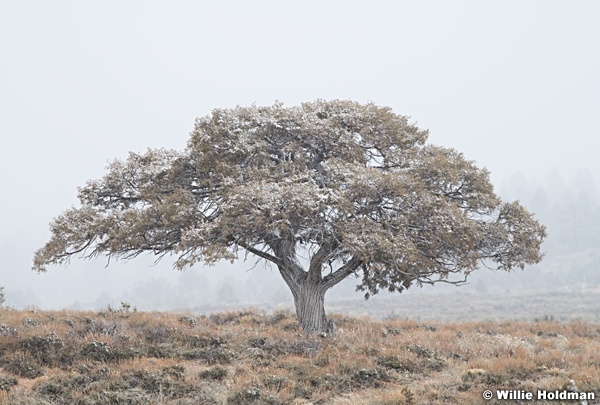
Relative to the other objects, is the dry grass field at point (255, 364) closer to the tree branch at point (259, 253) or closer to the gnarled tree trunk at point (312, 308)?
the gnarled tree trunk at point (312, 308)

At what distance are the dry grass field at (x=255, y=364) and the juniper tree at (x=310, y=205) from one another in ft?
6.53

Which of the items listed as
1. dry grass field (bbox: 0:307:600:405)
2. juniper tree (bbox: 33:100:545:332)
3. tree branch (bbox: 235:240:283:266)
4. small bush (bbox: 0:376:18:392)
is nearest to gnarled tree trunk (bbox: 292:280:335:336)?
juniper tree (bbox: 33:100:545:332)

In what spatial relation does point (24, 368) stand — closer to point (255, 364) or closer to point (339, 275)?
point (255, 364)

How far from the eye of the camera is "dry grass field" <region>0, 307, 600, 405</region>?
905 centimetres

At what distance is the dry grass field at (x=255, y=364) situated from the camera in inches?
356

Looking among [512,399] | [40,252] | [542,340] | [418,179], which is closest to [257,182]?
[418,179]

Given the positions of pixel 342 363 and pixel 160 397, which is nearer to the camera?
pixel 160 397

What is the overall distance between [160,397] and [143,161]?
918 centimetres

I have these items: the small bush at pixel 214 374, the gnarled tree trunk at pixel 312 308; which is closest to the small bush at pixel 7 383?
the small bush at pixel 214 374

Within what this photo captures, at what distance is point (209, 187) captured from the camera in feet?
50.9

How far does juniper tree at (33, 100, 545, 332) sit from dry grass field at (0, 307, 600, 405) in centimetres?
199

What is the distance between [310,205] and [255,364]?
385 centimetres

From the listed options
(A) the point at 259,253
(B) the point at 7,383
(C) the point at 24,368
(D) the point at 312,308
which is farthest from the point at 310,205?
(B) the point at 7,383

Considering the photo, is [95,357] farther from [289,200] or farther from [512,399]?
[512,399]
